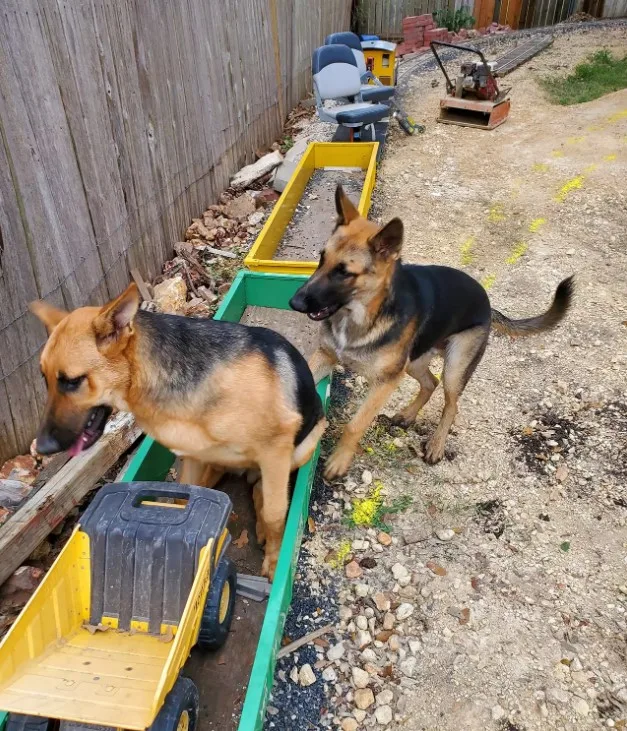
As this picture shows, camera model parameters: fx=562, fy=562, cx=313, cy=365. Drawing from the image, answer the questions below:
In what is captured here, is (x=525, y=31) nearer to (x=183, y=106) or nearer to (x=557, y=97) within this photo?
(x=557, y=97)

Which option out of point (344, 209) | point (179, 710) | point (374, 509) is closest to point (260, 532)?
point (374, 509)

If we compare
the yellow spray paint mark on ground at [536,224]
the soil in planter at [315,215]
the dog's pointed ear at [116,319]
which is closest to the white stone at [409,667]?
the dog's pointed ear at [116,319]

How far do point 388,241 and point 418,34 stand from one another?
16099 mm

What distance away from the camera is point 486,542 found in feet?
12.9

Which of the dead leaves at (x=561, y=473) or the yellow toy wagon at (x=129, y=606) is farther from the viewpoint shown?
the dead leaves at (x=561, y=473)

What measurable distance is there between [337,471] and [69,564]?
6.79 feet

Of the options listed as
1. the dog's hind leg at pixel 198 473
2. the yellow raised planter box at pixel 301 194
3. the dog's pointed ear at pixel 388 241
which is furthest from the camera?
the yellow raised planter box at pixel 301 194

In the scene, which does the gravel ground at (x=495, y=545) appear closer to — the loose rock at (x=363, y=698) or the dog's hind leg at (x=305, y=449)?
the loose rock at (x=363, y=698)

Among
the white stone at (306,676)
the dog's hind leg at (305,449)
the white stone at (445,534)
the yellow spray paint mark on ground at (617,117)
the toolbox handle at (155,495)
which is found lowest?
the white stone at (445,534)

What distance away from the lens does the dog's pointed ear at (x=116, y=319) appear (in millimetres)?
2402

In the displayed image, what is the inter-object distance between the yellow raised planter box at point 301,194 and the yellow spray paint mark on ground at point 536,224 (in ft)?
7.54

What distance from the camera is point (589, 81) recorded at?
12875mm

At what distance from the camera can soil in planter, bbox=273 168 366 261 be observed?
6832mm

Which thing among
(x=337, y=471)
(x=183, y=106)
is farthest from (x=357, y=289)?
(x=183, y=106)
